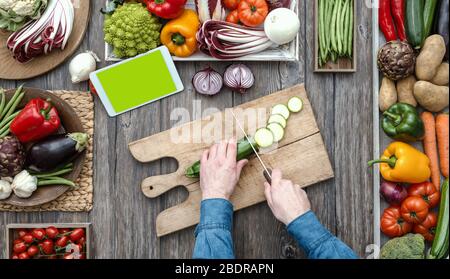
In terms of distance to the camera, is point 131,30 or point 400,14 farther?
point 400,14

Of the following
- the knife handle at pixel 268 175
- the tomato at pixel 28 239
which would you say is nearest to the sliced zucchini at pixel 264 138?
the knife handle at pixel 268 175

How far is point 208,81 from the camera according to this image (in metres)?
2.08

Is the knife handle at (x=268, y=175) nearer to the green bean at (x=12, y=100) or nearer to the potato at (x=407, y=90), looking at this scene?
the potato at (x=407, y=90)

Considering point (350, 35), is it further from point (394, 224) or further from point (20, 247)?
point (20, 247)

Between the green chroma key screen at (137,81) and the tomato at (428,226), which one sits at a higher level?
the green chroma key screen at (137,81)

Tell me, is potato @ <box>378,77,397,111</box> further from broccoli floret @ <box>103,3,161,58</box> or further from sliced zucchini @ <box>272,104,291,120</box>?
broccoli floret @ <box>103,3,161,58</box>

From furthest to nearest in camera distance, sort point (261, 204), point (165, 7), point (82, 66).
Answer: point (261, 204) < point (82, 66) < point (165, 7)

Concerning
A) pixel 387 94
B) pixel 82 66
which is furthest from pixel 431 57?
pixel 82 66

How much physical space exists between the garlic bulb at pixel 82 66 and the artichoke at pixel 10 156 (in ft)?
1.22

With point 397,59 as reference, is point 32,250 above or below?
below

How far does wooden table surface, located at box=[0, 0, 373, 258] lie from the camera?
2.13 metres

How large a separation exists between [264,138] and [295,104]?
21 cm

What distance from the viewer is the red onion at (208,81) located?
2.08m

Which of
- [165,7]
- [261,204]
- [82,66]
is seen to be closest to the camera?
[165,7]
